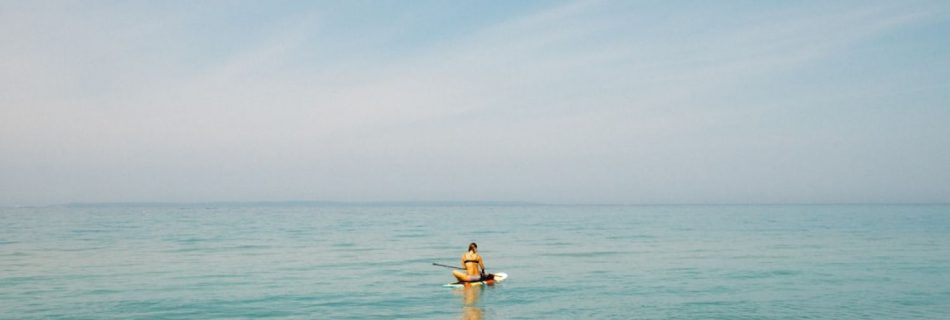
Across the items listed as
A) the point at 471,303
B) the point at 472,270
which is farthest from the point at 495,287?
the point at 471,303

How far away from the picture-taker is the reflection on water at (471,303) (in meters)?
21.7

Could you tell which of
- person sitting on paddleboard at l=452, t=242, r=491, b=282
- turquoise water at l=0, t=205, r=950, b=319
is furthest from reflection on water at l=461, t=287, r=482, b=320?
person sitting on paddleboard at l=452, t=242, r=491, b=282

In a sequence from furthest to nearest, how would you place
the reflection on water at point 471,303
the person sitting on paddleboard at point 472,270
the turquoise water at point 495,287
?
the person sitting on paddleboard at point 472,270
the turquoise water at point 495,287
the reflection on water at point 471,303

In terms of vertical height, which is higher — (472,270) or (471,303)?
(472,270)

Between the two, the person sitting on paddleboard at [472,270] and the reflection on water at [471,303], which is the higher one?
the person sitting on paddleboard at [472,270]

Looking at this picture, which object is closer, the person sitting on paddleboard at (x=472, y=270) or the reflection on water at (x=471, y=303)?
the reflection on water at (x=471, y=303)

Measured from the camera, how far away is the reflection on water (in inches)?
856

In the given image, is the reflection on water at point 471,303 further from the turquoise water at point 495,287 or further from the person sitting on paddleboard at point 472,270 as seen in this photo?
the person sitting on paddleboard at point 472,270

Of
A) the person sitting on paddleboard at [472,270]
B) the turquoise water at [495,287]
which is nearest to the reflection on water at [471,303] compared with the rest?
the turquoise water at [495,287]

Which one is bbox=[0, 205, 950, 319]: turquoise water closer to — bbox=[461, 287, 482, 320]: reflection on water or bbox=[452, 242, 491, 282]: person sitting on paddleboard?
bbox=[461, 287, 482, 320]: reflection on water

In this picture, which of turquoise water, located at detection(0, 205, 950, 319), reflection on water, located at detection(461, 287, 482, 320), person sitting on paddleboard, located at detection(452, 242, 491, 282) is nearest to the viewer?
reflection on water, located at detection(461, 287, 482, 320)

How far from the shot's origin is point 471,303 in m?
24.2

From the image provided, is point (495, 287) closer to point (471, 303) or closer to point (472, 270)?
point (472, 270)

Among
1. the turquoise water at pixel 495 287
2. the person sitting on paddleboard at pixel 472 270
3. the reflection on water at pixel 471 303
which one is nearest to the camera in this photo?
the reflection on water at pixel 471 303
